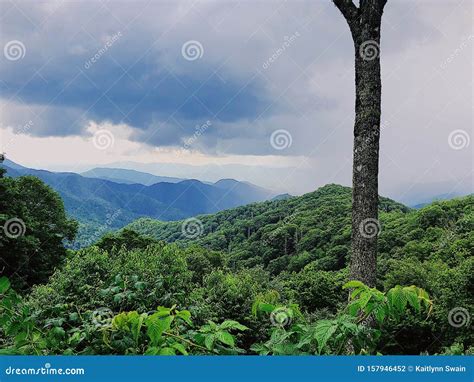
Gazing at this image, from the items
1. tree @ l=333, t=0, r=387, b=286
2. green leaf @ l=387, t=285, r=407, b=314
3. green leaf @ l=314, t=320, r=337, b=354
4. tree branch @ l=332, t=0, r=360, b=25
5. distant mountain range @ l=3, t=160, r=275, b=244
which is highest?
distant mountain range @ l=3, t=160, r=275, b=244

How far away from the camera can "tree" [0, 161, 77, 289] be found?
55.8 ft

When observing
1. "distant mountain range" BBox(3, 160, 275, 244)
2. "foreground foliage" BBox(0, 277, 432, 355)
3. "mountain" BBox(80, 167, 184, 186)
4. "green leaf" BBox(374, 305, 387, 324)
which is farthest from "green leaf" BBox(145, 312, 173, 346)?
"mountain" BBox(80, 167, 184, 186)

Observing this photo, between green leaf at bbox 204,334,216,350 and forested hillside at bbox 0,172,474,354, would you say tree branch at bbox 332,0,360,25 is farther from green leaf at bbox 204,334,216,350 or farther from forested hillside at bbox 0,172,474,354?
green leaf at bbox 204,334,216,350

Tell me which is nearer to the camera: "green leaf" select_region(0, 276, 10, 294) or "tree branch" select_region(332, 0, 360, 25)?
"green leaf" select_region(0, 276, 10, 294)

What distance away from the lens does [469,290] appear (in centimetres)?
1341

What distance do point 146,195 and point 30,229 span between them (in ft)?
261

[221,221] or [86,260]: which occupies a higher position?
[221,221]

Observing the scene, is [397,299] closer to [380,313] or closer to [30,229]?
[380,313]

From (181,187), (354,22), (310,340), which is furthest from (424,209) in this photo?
(181,187)

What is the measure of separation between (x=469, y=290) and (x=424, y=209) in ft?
69.5

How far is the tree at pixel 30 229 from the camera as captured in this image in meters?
17.0

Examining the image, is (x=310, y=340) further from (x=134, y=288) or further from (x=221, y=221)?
(x=221, y=221)

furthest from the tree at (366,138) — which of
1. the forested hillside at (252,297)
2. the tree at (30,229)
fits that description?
the tree at (30,229)

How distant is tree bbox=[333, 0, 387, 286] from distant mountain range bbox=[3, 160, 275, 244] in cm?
6190
